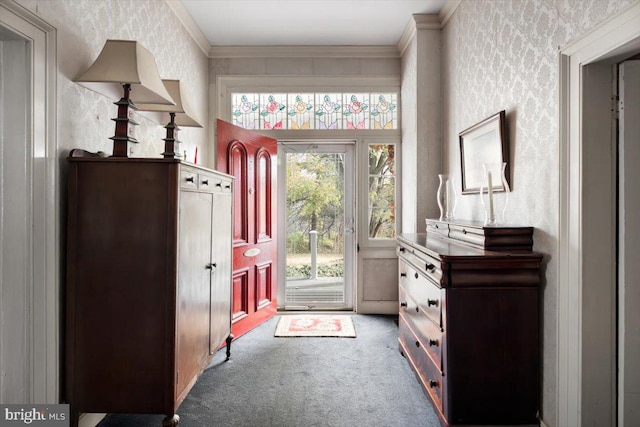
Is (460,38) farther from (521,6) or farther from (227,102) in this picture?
(227,102)

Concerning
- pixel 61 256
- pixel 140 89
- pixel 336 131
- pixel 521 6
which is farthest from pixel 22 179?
pixel 336 131

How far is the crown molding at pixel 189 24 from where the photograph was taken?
3182mm

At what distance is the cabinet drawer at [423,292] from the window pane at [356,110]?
2.03 m

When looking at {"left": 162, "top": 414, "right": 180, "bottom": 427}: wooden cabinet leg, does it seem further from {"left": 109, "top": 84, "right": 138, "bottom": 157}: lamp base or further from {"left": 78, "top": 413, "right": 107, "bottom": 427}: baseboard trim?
{"left": 109, "top": 84, "right": 138, "bottom": 157}: lamp base

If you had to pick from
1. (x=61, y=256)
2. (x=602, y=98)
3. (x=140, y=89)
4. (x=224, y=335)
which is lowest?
(x=224, y=335)

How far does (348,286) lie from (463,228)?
2.37 m

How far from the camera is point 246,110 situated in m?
4.32

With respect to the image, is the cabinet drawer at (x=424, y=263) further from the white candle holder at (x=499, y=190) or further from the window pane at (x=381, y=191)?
the window pane at (x=381, y=191)

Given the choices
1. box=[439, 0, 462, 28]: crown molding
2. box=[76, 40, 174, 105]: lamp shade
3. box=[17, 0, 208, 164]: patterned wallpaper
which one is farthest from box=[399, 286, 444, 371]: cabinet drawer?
box=[439, 0, 462, 28]: crown molding

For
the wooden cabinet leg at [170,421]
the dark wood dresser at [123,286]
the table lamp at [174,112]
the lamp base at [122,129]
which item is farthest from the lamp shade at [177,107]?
the wooden cabinet leg at [170,421]

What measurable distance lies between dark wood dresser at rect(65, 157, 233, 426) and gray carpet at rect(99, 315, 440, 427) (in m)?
0.44

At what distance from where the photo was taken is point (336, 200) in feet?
14.6

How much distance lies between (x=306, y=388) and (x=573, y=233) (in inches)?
74.8

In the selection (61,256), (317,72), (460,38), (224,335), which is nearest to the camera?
(61,256)
